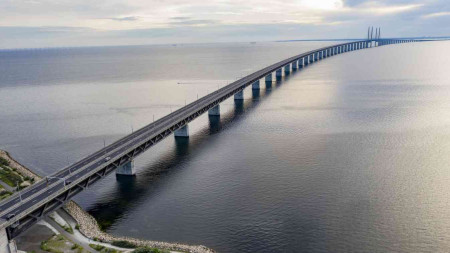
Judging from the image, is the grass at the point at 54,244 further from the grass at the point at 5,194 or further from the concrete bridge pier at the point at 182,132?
the concrete bridge pier at the point at 182,132

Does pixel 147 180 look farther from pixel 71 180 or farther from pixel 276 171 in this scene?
pixel 276 171

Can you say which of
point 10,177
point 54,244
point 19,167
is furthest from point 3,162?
point 54,244

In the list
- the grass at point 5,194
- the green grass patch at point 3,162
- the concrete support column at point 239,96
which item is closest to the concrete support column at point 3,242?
the grass at point 5,194

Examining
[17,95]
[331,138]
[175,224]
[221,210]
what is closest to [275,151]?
[331,138]

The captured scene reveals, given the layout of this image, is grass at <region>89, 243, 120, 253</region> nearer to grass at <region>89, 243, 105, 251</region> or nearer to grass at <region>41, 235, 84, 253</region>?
grass at <region>89, 243, 105, 251</region>

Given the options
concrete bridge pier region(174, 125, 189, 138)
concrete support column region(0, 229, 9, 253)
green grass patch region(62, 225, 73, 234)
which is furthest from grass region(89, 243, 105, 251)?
concrete bridge pier region(174, 125, 189, 138)

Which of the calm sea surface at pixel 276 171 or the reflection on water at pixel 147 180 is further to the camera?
the reflection on water at pixel 147 180

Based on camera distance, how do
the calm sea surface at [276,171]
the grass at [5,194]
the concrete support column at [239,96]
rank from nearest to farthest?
the calm sea surface at [276,171] → the grass at [5,194] → the concrete support column at [239,96]

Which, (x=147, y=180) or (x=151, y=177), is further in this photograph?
(x=151, y=177)

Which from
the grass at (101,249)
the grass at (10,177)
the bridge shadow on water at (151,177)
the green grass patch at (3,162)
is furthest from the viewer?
the green grass patch at (3,162)
